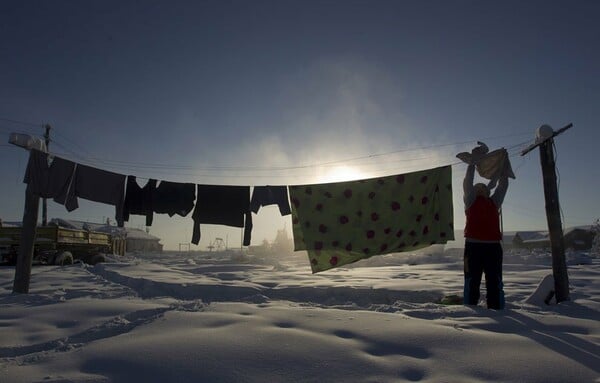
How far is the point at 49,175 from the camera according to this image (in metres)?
7.53

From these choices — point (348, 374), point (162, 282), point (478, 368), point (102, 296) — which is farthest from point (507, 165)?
point (162, 282)

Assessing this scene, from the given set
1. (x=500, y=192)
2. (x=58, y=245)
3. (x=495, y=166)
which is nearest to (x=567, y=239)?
(x=495, y=166)

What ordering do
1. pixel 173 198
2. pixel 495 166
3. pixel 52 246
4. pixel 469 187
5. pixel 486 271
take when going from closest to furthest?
pixel 486 271, pixel 469 187, pixel 495 166, pixel 173 198, pixel 52 246

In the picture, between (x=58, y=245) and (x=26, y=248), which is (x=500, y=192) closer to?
(x=26, y=248)

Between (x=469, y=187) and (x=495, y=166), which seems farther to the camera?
(x=495, y=166)

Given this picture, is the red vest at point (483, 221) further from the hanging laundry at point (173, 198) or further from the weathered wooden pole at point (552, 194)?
the hanging laundry at point (173, 198)

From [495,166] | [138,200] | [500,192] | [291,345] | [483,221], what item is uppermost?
[495,166]

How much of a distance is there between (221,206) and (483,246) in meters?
5.92

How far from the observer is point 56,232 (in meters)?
17.5

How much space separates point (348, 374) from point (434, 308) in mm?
2843

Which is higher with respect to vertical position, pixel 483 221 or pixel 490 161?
pixel 490 161

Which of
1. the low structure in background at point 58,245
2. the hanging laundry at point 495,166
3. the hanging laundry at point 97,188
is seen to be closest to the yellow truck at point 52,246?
the low structure in background at point 58,245

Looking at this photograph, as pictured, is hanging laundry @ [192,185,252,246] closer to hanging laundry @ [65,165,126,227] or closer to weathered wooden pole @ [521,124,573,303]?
hanging laundry @ [65,165,126,227]

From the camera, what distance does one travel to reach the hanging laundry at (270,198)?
9000 millimetres
